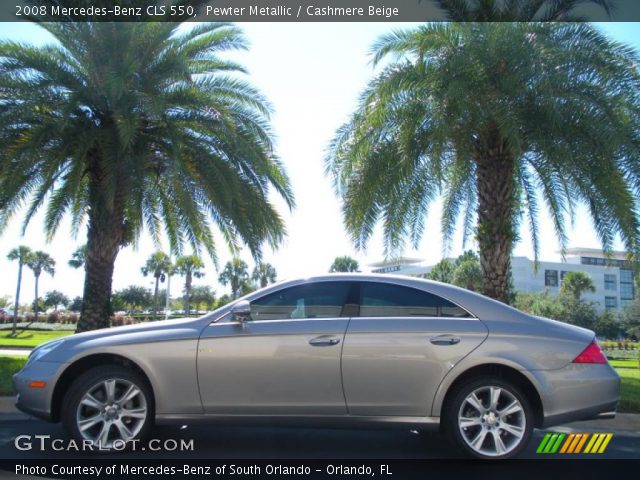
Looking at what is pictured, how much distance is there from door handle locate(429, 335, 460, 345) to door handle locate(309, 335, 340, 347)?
82cm

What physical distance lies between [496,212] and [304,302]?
731cm

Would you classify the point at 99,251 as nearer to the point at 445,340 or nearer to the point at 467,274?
the point at 445,340

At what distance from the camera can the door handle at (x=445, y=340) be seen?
5.38 m

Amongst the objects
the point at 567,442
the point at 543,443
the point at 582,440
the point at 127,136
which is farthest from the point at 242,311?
the point at 127,136

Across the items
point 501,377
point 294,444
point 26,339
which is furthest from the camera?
point 26,339

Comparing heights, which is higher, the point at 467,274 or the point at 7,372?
the point at 467,274

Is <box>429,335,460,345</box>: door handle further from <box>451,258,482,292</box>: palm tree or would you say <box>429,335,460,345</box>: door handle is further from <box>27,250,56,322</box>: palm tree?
<box>27,250,56,322</box>: palm tree

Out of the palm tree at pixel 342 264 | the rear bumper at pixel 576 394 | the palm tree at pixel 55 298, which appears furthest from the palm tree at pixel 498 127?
the palm tree at pixel 55 298

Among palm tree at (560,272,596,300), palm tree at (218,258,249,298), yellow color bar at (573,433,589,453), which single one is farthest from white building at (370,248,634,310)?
yellow color bar at (573,433,589,453)

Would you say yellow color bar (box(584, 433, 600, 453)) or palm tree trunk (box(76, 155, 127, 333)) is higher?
palm tree trunk (box(76, 155, 127, 333))

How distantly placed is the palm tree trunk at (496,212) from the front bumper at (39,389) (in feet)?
28.5

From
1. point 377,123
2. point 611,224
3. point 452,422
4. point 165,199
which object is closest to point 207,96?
point 165,199

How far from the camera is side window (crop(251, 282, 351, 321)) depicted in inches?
222

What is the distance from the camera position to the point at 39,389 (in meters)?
5.41
